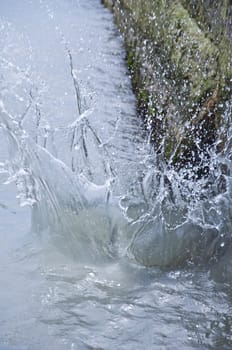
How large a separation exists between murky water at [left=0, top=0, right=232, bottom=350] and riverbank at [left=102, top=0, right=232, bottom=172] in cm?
21

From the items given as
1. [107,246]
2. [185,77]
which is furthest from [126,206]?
[185,77]

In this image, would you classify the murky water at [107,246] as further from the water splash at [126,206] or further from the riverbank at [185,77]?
the riverbank at [185,77]

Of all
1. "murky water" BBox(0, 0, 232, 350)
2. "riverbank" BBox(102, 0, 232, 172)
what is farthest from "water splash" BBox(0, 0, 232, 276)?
"riverbank" BBox(102, 0, 232, 172)

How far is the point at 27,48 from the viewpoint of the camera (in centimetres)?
785

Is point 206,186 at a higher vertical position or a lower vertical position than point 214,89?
lower

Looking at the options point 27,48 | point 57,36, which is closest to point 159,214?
point 27,48

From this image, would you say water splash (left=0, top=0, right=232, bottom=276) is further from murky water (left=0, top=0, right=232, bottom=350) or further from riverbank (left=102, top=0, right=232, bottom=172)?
riverbank (left=102, top=0, right=232, bottom=172)

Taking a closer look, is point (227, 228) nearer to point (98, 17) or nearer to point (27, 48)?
point (27, 48)

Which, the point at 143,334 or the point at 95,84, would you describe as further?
the point at 95,84

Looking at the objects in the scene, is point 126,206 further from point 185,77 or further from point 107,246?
point 185,77

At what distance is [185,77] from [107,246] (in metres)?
1.84

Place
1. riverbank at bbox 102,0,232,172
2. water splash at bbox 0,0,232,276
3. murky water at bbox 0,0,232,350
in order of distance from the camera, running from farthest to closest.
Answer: riverbank at bbox 102,0,232,172
water splash at bbox 0,0,232,276
murky water at bbox 0,0,232,350

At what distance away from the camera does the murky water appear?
3125 millimetres

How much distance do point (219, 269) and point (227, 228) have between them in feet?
1.04
